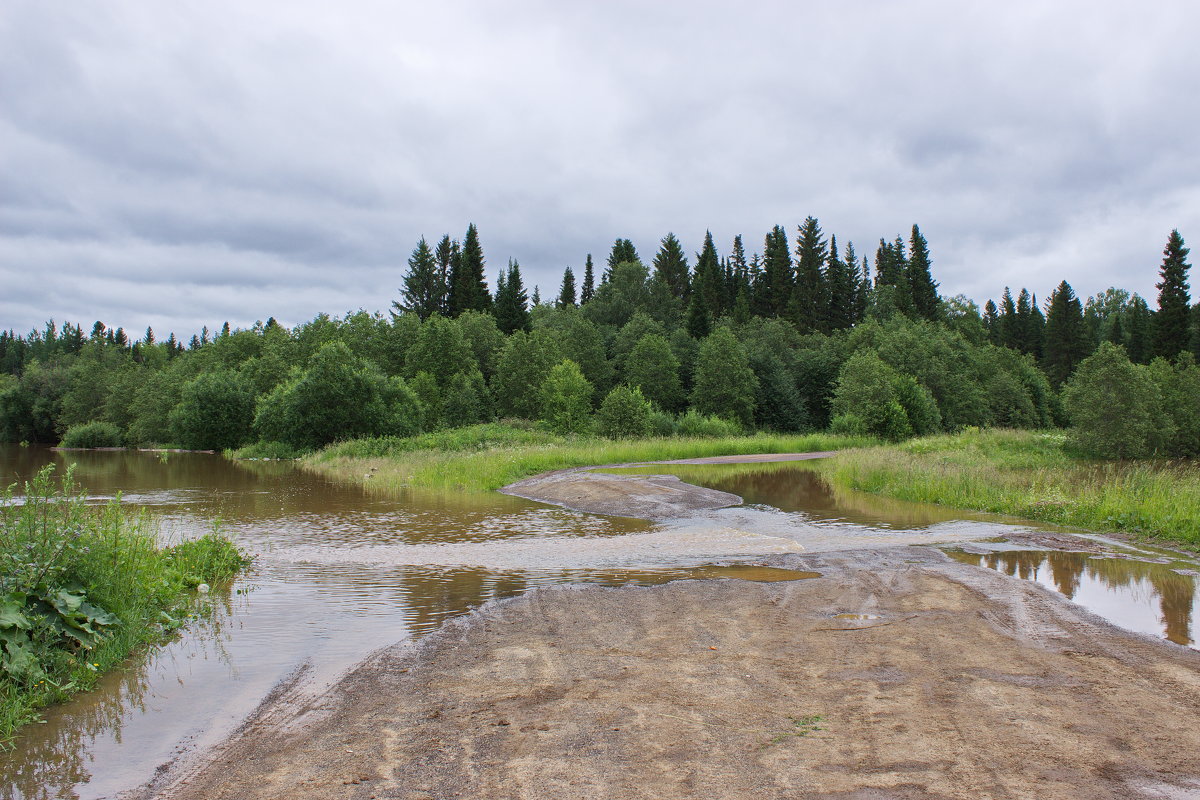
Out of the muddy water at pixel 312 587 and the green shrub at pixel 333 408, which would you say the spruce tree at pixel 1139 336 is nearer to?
the green shrub at pixel 333 408

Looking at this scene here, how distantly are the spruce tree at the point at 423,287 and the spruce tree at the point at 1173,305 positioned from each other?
87.3 metres

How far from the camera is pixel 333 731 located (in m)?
6.08

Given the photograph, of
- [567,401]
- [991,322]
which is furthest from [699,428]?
[991,322]

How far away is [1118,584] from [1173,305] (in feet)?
302

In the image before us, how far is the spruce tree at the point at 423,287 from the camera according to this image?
10419 cm

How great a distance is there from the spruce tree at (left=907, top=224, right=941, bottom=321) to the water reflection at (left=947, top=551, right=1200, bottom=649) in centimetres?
9845

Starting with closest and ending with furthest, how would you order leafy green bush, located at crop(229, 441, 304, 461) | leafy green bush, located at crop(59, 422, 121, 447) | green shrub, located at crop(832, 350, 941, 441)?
leafy green bush, located at crop(229, 441, 304, 461)
green shrub, located at crop(832, 350, 941, 441)
leafy green bush, located at crop(59, 422, 121, 447)

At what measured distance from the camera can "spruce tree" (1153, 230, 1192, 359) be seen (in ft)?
270

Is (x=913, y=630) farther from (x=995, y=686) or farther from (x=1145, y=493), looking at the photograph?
(x=1145, y=493)

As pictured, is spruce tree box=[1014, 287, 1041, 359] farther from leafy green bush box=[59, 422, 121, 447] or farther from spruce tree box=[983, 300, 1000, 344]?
leafy green bush box=[59, 422, 121, 447]

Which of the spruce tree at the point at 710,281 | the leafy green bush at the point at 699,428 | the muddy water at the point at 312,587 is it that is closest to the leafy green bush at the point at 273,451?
the leafy green bush at the point at 699,428

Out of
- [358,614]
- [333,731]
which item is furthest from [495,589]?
[333,731]

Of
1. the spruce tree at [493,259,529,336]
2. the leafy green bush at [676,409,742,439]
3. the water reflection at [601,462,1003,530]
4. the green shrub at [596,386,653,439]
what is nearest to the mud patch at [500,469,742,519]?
the water reflection at [601,462,1003,530]

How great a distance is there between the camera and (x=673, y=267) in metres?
125
